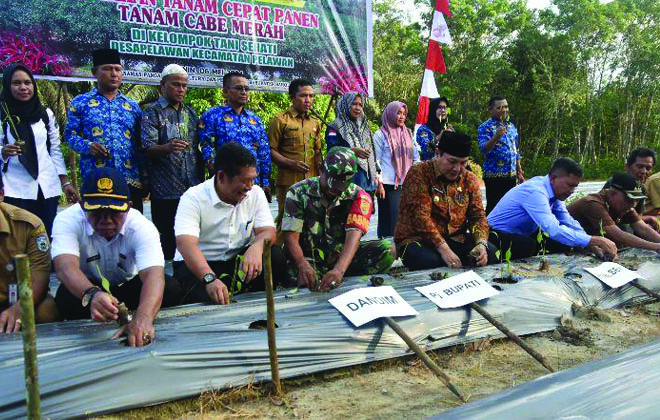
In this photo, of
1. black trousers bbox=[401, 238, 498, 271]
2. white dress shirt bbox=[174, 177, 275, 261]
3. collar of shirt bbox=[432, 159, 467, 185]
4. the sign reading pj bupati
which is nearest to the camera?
white dress shirt bbox=[174, 177, 275, 261]

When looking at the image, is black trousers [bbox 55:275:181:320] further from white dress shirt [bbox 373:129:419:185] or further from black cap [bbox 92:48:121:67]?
white dress shirt [bbox 373:129:419:185]

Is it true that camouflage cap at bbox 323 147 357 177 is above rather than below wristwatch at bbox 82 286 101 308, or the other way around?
above

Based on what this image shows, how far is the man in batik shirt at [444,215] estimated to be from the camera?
3.98 m

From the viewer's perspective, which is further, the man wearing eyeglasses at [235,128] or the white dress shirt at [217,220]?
the man wearing eyeglasses at [235,128]

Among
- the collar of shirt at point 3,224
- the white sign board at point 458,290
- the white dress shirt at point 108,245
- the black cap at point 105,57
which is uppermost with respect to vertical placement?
the black cap at point 105,57

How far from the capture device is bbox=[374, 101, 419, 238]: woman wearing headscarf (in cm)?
543

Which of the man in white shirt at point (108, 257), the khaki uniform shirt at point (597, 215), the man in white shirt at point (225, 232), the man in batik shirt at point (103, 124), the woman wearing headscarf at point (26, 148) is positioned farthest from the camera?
the khaki uniform shirt at point (597, 215)

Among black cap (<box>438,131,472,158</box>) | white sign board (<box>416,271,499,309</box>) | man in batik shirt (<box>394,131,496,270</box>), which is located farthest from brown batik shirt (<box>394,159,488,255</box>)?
white sign board (<box>416,271,499,309</box>)

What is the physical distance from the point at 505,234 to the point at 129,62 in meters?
3.60

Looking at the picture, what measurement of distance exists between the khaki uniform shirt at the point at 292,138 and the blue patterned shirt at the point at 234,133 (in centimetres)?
28

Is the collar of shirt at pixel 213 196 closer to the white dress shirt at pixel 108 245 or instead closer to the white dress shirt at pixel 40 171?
the white dress shirt at pixel 108 245

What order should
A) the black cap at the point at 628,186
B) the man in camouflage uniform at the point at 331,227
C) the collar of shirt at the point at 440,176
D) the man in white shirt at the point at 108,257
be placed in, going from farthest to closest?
the black cap at the point at 628,186 < the collar of shirt at the point at 440,176 < the man in camouflage uniform at the point at 331,227 < the man in white shirt at the point at 108,257

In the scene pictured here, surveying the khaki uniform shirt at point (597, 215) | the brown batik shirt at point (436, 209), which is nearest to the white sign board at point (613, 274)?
the khaki uniform shirt at point (597, 215)

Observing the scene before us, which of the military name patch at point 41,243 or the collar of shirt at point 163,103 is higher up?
the collar of shirt at point 163,103
